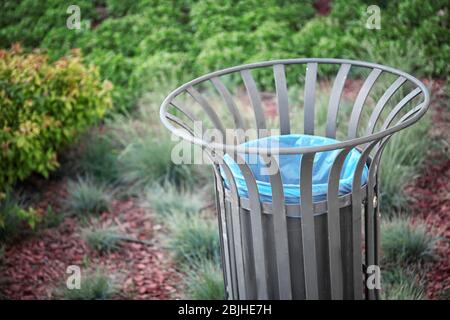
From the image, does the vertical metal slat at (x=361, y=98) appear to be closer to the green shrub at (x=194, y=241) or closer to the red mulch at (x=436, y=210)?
the red mulch at (x=436, y=210)

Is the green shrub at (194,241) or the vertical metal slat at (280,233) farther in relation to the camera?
the green shrub at (194,241)

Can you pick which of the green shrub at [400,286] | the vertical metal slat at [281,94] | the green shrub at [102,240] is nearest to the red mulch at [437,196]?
the green shrub at [400,286]

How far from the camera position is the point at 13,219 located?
172 inches

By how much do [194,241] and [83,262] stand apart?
74 centimetres

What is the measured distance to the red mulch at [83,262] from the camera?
398cm

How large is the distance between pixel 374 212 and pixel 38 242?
2.49 meters

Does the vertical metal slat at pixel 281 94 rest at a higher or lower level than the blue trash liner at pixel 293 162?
higher

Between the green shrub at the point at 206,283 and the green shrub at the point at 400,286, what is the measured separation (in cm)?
90

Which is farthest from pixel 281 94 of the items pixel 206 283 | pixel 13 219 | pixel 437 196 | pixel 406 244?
pixel 13 219

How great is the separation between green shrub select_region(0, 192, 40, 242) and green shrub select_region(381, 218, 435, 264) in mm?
2235

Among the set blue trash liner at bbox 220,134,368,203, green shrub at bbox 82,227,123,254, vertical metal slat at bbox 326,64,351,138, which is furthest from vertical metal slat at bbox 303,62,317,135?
green shrub at bbox 82,227,123,254

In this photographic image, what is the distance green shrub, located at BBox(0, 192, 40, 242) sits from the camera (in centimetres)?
428

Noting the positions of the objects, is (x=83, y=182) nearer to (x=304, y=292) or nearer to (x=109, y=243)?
(x=109, y=243)
